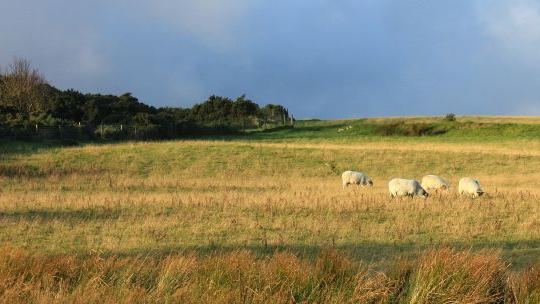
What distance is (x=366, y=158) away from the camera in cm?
4644

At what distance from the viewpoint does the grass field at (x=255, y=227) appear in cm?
670

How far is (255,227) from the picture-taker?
1698 centimetres

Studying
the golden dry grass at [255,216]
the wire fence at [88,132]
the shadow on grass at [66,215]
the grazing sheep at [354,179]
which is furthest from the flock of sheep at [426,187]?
the wire fence at [88,132]

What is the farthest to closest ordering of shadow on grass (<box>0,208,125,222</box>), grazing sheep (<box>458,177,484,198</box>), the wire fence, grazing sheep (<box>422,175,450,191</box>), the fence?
the fence, the wire fence, grazing sheep (<box>422,175,450,191</box>), grazing sheep (<box>458,177,484,198</box>), shadow on grass (<box>0,208,125,222</box>)

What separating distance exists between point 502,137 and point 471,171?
23.9 meters

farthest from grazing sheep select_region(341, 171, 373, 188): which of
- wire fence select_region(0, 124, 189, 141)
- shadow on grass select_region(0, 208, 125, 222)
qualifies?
wire fence select_region(0, 124, 189, 141)

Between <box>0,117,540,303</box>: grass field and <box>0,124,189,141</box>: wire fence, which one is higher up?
A: <box>0,124,189,141</box>: wire fence

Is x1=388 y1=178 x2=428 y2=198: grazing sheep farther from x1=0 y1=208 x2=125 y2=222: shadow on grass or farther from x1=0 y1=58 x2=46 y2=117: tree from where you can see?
x1=0 y1=58 x2=46 y2=117: tree

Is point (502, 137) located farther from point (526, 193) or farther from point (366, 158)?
point (526, 193)

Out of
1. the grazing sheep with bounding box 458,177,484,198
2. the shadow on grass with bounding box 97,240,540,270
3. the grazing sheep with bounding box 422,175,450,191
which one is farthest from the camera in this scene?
the grazing sheep with bounding box 422,175,450,191

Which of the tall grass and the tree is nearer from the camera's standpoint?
the tall grass

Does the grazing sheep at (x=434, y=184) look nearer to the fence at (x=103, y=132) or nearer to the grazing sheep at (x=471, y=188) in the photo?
the grazing sheep at (x=471, y=188)

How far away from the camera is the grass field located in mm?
6695

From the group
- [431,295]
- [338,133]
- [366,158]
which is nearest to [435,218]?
[431,295]
